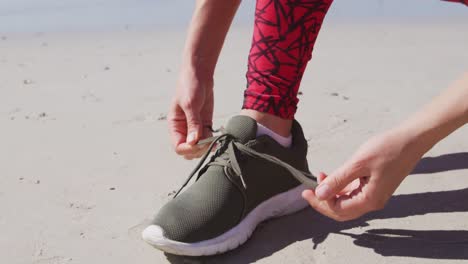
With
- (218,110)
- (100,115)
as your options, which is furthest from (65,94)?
(218,110)

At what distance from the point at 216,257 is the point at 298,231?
0.57ft

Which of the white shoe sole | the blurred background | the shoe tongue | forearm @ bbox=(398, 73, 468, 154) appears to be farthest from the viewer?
the blurred background

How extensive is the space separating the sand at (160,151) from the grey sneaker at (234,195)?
30mm

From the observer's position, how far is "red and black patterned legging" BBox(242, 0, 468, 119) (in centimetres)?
123

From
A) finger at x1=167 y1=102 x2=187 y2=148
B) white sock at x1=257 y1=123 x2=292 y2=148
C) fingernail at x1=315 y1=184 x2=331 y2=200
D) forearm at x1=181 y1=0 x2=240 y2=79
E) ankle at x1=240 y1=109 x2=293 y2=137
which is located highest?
forearm at x1=181 y1=0 x2=240 y2=79

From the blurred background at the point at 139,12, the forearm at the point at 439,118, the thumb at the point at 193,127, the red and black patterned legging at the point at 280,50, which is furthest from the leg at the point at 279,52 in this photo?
the blurred background at the point at 139,12

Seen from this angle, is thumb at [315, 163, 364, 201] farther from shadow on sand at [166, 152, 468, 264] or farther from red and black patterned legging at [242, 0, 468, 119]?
red and black patterned legging at [242, 0, 468, 119]

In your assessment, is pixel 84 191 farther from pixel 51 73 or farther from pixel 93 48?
pixel 93 48

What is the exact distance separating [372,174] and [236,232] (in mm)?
317

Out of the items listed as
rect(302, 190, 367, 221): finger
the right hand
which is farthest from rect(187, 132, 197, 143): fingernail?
rect(302, 190, 367, 221): finger

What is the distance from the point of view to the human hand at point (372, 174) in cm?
88

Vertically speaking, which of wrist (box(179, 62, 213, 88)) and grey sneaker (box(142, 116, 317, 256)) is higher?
wrist (box(179, 62, 213, 88))

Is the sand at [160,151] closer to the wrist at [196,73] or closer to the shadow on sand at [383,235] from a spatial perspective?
the shadow on sand at [383,235]

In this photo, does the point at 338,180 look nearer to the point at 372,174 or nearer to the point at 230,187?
the point at 372,174
